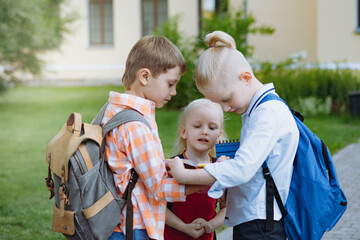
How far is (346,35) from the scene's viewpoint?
14898 mm

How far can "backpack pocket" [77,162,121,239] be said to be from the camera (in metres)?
2.41

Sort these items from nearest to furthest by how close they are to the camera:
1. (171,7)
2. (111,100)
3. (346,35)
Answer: (111,100) < (346,35) < (171,7)

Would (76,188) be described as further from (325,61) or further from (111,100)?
(325,61)

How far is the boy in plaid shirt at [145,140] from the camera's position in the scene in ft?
8.20

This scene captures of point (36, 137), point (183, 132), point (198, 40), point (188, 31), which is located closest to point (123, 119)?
point (183, 132)

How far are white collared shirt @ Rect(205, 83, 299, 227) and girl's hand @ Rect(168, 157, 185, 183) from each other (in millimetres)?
129

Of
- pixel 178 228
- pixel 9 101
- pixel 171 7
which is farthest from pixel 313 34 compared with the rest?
pixel 178 228

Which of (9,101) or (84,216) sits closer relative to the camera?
(84,216)

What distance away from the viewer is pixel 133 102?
2.61m

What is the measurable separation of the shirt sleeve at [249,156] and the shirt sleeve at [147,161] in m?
0.19

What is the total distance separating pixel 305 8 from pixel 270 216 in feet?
50.9

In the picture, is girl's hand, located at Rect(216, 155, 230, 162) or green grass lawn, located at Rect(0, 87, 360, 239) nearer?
girl's hand, located at Rect(216, 155, 230, 162)

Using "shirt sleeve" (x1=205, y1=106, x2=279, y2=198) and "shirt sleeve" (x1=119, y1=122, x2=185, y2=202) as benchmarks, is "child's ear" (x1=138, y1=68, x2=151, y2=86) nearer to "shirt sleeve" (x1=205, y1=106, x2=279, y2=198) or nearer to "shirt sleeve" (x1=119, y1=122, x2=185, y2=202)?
"shirt sleeve" (x1=119, y1=122, x2=185, y2=202)

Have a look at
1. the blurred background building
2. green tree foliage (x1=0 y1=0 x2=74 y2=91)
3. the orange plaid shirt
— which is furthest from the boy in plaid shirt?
green tree foliage (x1=0 y1=0 x2=74 y2=91)
